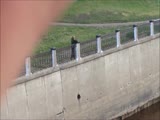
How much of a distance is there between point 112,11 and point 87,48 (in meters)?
8.20

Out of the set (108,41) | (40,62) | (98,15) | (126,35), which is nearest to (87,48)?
(108,41)

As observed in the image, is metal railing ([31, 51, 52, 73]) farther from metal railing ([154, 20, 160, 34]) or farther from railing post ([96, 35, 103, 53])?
metal railing ([154, 20, 160, 34])

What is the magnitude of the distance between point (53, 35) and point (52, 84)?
5.16 m

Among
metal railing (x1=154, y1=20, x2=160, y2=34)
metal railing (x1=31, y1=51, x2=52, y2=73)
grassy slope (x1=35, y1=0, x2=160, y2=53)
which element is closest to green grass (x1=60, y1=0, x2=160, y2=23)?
grassy slope (x1=35, y1=0, x2=160, y2=53)

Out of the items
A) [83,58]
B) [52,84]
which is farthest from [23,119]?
[83,58]

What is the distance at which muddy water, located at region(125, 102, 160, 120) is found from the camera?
1392 centimetres

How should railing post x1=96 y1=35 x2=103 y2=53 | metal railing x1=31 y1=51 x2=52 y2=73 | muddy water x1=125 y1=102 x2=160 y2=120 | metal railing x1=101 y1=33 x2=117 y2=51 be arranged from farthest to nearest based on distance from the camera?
muddy water x1=125 y1=102 x2=160 y2=120 → metal railing x1=101 y1=33 x2=117 y2=51 → railing post x1=96 y1=35 x2=103 y2=53 → metal railing x1=31 y1=51 x2=52 y2=73

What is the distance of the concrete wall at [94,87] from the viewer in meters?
10.2

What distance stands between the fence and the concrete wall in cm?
19

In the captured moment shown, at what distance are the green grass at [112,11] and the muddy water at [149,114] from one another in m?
5.15

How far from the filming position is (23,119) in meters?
10.1

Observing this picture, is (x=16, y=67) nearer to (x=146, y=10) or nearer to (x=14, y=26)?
(x=14, y=26)

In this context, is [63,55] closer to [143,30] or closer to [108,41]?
[108,41]

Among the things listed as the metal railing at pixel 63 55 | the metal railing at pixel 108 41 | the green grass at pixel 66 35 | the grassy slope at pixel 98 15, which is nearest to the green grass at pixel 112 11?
the grassy slope at pixel 98 15
